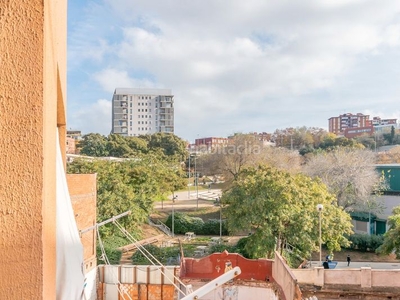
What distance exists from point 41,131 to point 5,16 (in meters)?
0.40

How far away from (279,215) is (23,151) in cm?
1370

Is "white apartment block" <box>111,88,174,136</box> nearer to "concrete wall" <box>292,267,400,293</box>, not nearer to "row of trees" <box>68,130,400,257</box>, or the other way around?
"row of trees" <box>68,130,400,257</box>

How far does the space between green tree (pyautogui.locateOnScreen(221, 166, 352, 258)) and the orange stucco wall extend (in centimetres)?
1344

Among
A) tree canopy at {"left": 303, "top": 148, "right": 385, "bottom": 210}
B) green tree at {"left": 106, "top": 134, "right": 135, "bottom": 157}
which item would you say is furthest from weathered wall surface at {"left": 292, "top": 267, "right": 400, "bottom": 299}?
green tree at {"left": 106, "top": 134, "right": 135, "bottom": 157}

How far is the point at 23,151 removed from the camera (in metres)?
1.16

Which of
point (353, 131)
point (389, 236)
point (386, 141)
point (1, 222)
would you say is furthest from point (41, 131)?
point (353, 131)

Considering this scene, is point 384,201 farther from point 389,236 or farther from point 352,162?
point 389,236

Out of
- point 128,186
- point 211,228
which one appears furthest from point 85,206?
point 211,228

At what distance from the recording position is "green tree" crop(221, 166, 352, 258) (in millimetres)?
13984

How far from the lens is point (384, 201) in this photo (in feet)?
70.4

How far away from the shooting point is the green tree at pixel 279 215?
45.9 ft

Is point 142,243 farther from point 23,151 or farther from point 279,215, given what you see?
point 23,151

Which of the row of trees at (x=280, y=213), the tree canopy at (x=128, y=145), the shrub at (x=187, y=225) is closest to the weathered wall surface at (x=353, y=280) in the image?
the row of trees at (x=280, y=213)

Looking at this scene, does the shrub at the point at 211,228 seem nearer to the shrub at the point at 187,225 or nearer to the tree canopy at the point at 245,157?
the shrub at the point at 187,225
